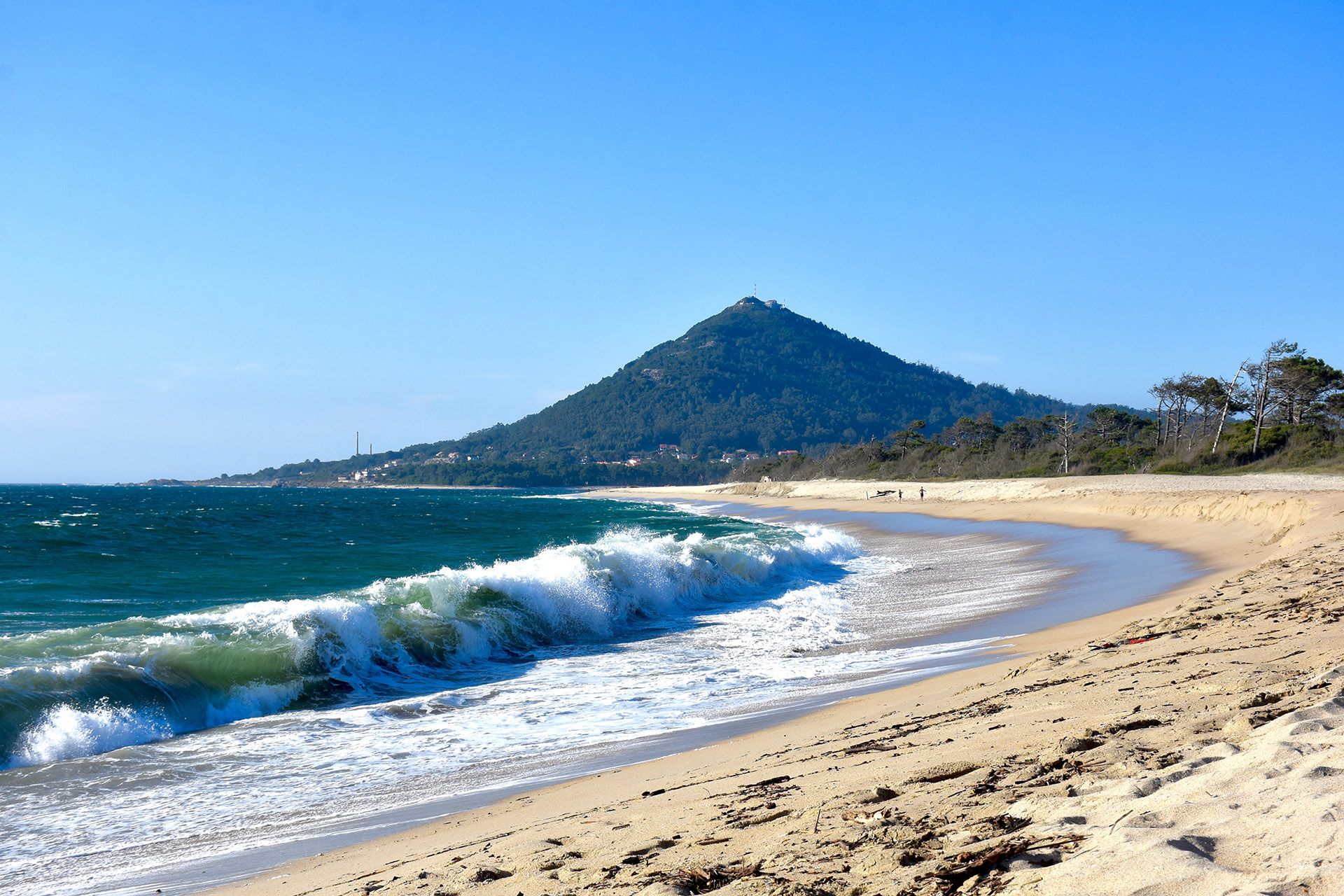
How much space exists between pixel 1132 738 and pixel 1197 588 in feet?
29.9

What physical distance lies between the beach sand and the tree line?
4017 centimetres

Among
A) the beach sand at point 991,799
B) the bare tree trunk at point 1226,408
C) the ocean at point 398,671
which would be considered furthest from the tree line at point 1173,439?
the beach sand at point 991,799

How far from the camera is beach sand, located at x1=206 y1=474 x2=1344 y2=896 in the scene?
2852mm

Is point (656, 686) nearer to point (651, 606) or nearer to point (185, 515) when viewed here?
point (651, 606)

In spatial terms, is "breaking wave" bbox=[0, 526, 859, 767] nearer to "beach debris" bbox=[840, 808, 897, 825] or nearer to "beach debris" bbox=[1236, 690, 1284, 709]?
"beach debris" bbox=[840, 808, 897, 825]

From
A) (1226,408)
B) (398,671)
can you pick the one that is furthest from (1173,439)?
(398,671)

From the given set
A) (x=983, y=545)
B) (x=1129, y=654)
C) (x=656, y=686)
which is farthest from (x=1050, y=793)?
(x=983, y=545)

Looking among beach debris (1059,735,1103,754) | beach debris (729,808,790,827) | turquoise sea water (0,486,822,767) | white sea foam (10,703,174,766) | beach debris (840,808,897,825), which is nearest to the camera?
beach debris (840,808,897,825)

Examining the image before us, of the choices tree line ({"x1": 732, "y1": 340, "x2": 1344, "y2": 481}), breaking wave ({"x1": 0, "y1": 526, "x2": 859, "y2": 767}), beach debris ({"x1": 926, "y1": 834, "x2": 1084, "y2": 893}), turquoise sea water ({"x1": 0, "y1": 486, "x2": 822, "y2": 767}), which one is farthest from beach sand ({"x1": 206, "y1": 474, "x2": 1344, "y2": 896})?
tree line ({"x1": 732, "y1": 340, "x2": 1344, "y2": 481})

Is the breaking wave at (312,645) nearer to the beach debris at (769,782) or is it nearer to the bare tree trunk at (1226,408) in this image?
the beach debris at (769,782)

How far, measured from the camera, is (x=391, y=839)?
16.9 ft

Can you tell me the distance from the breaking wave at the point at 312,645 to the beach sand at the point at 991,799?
4629mm

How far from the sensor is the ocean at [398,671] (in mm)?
6047

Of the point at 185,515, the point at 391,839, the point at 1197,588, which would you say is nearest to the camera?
the point at 391,839
